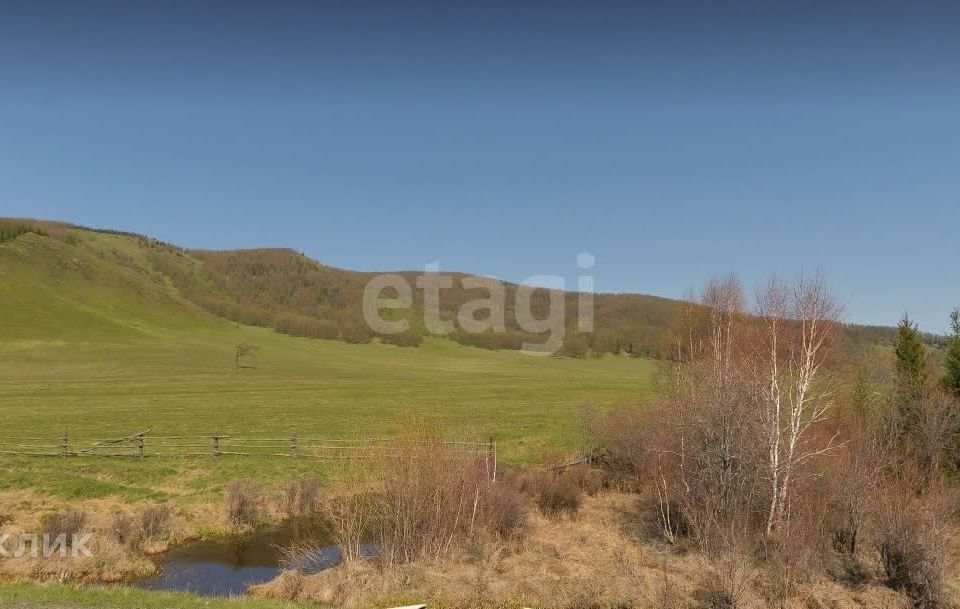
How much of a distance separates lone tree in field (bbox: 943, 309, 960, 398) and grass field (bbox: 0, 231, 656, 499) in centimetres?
1931

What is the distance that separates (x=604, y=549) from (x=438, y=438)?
8.04 m

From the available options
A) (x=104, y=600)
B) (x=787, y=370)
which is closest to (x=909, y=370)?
(x=787, y=370)

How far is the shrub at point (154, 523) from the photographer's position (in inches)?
825

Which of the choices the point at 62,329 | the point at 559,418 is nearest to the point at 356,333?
the point at 62,329

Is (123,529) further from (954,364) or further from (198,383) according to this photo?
(198,383)

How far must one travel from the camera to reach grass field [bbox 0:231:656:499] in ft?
98.5

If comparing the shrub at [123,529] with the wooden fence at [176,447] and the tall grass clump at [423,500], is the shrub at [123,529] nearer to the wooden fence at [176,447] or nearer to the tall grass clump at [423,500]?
the tall grass clump at [423,500]

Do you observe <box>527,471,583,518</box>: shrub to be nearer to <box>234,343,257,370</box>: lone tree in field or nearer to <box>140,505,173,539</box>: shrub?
<box>140,505,173,539</box>: shrub

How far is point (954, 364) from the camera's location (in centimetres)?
2758

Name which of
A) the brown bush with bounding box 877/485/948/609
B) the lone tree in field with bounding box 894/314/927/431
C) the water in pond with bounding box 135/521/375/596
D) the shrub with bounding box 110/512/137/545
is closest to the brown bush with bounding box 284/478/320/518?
the water in pond with bounding box 135/521/375/596

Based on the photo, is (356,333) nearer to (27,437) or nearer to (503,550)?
(27,437)

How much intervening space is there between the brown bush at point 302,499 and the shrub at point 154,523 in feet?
16.0

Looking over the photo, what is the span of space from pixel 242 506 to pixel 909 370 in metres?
31.9

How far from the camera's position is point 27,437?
3591 cm
